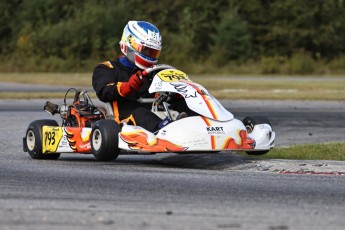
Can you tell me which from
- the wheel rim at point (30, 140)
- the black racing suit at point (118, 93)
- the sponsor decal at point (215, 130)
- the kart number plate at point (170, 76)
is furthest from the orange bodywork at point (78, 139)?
the sponsor decal at point (215, 130)

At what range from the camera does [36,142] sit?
12281mm

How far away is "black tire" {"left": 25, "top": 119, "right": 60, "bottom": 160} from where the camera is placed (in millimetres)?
12266

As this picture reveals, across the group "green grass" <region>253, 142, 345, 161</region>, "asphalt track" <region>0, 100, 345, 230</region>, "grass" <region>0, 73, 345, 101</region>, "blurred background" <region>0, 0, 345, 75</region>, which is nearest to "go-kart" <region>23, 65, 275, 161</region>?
"asphalt track" <region>0, 100, 345, 230</region>

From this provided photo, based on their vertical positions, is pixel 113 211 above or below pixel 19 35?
below

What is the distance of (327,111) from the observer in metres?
23.0

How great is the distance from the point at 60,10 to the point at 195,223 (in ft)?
180

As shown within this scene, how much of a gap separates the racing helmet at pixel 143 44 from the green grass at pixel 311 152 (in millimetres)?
1828

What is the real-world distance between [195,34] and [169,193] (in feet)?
160

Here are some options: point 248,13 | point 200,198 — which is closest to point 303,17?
point 248,13

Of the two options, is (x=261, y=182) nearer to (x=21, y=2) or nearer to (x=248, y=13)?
(x=248, y=13)

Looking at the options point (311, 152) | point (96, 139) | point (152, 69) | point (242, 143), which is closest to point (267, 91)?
point (311, 152)

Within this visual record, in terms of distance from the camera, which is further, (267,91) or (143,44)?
(267,91)

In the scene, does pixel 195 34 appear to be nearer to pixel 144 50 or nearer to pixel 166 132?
pixel 144 50

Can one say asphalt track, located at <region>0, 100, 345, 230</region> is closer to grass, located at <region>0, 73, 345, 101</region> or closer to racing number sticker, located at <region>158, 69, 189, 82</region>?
racing number sticker, located at <region>158, 69, 189, 82</region>
